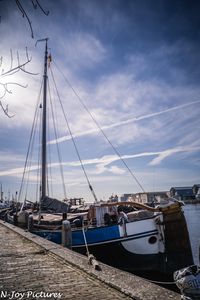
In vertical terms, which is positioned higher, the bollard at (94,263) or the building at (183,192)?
the bollard at (94,263)

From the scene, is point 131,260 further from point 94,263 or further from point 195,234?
point 195,234

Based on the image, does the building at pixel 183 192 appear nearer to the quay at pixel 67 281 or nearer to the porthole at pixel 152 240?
the porthole at pixel 152 240

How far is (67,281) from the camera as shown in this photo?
465 centimetres

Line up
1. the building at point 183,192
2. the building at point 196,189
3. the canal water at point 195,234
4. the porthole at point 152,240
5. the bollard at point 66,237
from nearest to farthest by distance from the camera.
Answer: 1. the bollard at point 66,237
2. the porthole at point 152,240
3. the canal water at point 195,234
4. the building at point 196,189
5. the building at point 183,192

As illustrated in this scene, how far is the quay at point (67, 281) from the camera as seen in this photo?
3.88 m

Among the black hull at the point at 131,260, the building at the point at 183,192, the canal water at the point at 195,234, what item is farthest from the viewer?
the building at the point at 183,192

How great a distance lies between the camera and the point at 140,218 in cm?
1165

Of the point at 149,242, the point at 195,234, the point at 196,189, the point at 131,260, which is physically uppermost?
the point at 149,242

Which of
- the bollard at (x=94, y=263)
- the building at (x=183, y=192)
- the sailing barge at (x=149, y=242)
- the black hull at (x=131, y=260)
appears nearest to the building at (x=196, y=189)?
the building at (x=183, y=192)

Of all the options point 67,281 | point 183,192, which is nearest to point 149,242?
point 67,281

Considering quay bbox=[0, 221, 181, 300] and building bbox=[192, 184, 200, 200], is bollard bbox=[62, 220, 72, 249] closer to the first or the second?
quay bbox=[0, 221, 181, 300]

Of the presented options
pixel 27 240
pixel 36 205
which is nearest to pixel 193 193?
pixel 36 205

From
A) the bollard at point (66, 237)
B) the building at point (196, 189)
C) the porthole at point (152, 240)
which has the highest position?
the bollard at point (66, 237)

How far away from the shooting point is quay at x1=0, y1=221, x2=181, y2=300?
153 inches
